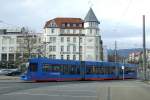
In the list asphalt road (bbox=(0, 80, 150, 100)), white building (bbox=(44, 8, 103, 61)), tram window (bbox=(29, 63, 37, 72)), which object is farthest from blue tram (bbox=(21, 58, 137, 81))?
white building (bbox=(44, 8, 103, 61))

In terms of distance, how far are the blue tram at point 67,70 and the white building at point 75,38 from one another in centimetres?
8292

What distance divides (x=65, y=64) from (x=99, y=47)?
104m

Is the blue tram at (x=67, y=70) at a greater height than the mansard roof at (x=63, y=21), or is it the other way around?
the mansard roof at (x=63, y=21)

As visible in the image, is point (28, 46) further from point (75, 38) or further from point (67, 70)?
point (75, 38)

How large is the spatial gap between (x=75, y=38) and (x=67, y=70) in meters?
101

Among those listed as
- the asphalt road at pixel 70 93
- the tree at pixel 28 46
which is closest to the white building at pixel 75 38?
the tree at pixel 28 46

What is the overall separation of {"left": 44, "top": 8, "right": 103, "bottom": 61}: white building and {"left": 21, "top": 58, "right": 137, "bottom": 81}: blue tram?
82.9 metres

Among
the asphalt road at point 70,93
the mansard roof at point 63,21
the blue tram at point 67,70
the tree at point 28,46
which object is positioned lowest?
the asphalt road at point 70,93

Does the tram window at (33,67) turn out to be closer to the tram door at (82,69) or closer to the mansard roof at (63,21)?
the tram door at (82,69)

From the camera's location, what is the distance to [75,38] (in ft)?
516

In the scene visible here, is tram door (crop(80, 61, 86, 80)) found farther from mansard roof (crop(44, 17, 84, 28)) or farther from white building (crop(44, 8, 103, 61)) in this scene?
mansard roof (crop(44, 17, 84, 28))

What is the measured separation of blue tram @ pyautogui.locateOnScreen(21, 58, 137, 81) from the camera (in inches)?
2044

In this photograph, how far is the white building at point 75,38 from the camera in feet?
506

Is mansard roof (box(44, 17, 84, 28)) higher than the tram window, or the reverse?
mansard roof (box(44, 17, 84, 28))
